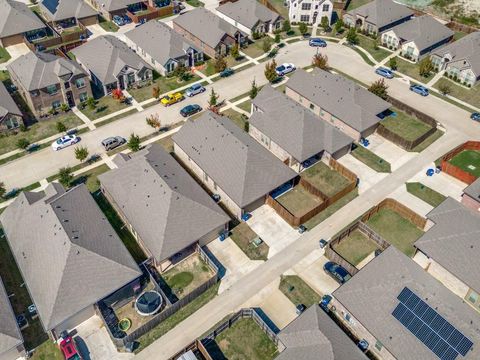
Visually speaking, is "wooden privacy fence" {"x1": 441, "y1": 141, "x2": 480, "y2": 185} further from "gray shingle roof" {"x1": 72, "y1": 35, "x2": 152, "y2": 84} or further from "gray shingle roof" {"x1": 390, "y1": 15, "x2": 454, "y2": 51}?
"gray shingle roof" {"x1": 72, "y1": 35, "x2": 152, "y2": 84}

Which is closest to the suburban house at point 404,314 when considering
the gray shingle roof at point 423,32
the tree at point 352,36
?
the gray shingle roof at point 423,32

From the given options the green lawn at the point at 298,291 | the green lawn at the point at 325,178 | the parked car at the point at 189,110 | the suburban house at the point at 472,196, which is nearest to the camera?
the green lawn at the point at 298,291

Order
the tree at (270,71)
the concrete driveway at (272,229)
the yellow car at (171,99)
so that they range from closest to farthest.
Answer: the concrete driveway at (272,229)
the yellow car at (171,99)
the tree at (270,71)

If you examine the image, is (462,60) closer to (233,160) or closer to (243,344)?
(233,160)

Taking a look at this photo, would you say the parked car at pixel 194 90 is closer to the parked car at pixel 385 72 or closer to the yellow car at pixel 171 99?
the yellow car at pixel 171 99

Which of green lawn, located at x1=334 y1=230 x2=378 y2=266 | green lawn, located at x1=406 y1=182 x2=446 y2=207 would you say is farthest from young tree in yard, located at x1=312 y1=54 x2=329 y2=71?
green lawn, located at x1=334 y1=230 x2=378 y2=266

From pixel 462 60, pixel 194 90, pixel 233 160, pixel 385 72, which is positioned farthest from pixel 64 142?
pixel 462 60
